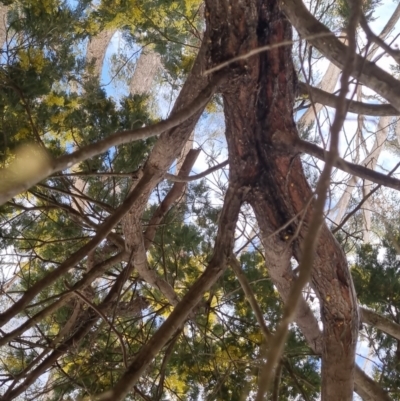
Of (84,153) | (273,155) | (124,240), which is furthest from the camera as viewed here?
(124,240)

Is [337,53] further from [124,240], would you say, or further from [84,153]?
[124,240]

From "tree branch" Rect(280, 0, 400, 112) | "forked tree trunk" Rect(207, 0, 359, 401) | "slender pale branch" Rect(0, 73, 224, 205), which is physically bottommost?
"slender pale branch" Rect(0, 73, 224, 205)

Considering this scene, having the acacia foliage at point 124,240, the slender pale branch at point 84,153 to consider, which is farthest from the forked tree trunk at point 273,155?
the acacia foliage at point 124,240

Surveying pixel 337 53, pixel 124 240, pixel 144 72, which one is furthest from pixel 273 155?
pixel 144 72

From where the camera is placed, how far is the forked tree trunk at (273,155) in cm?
110

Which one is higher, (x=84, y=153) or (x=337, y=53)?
(x=337, y=53)

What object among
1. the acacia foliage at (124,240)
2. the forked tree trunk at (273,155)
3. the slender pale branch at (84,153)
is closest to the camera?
the slender pale branch at (84,153)

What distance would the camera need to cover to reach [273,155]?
1186 millimetres

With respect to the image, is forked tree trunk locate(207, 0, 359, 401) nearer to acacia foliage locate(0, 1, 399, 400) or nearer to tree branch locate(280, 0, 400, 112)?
tree branch locate(280, 0, 400, 112)

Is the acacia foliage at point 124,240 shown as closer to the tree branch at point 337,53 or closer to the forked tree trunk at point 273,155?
the forked tree trunk at point 273,155

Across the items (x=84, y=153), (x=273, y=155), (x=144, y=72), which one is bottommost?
(x=84, y=153)

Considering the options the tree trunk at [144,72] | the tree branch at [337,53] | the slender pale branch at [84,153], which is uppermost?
the tree trunk at [144,72]

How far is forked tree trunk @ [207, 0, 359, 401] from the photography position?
110 cm

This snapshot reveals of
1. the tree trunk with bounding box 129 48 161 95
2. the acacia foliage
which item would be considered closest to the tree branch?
the acacia foliage
